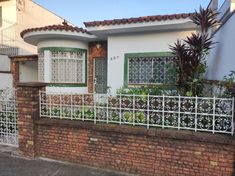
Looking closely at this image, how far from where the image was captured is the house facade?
7102mm

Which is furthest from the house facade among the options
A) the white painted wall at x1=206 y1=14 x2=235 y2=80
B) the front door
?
the white painted wall at x1=206 y1=14 x2=235 y2=80

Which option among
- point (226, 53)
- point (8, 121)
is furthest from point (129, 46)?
point (8, 121)

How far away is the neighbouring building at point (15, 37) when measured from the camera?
1215 centimetres

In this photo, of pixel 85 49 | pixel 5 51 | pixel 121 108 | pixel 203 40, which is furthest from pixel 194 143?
pixel 5 51

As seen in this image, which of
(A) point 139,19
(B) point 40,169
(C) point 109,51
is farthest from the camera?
(C) point 109,51

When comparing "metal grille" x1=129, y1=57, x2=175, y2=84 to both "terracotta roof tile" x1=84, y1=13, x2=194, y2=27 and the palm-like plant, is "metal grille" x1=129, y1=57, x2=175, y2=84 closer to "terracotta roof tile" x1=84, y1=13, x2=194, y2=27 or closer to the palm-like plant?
"terracotta roof tile" x1=84, y1=13, x2=194, y2=27

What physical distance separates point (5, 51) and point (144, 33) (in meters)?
9.79

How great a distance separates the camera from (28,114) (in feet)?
16.0

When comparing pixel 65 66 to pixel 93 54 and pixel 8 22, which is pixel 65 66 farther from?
pixel 8 22

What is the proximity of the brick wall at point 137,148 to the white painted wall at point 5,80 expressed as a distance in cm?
815

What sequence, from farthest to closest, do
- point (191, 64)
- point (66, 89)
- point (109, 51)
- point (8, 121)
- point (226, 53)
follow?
point (66, 89)
point (109, 51)
point (8, 121)
point (191, 64)
point (226, 53)

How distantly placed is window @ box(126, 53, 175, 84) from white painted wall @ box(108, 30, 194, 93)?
245 millimetres

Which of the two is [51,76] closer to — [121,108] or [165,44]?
[165,44]

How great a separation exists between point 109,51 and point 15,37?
8217 millimetres
